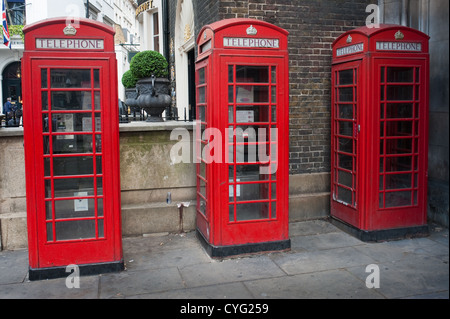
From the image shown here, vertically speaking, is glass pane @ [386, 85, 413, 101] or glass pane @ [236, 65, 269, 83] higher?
glass pane @ [236, 65, 269, 83]

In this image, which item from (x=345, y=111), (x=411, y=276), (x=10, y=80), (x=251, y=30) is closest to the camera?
(x=411, y=276)

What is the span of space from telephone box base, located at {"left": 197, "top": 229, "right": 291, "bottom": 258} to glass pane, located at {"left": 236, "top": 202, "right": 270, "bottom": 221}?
34 cm

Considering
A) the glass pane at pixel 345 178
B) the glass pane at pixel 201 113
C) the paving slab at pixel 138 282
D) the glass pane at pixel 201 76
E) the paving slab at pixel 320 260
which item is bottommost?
the paving slab at pixel 138 282

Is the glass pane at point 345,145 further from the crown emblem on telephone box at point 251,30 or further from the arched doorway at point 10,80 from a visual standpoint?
the arched doorway at point 10,80

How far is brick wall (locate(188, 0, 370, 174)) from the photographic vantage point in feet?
22.0

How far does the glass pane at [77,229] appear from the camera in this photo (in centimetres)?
478

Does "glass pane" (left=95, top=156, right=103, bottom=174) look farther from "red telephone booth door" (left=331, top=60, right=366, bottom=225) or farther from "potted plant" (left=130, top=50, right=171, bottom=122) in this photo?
"red telephone booth door" (left=331, top=60, right=366, bottom=225)

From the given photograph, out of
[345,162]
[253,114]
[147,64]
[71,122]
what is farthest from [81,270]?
[147,64]

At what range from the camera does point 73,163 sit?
472 centimetres

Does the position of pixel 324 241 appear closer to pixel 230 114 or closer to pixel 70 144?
pixel 230 114

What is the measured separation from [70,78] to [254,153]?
7.51 feet

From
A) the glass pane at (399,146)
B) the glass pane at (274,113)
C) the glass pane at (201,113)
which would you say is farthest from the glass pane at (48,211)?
the glass pane at (399,146)

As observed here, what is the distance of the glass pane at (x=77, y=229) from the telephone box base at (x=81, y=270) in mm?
332

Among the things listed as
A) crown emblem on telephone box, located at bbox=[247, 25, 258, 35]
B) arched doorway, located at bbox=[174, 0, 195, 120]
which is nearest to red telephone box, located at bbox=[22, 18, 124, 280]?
crown emblem on telephone box, located at bbox=[247, 25, 258, 35]
